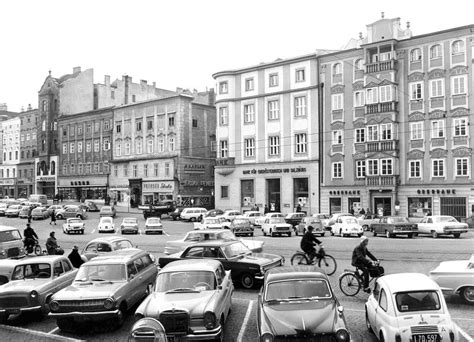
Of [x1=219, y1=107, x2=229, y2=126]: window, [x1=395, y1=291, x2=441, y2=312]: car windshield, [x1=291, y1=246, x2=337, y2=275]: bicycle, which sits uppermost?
[x1=219, y1=107, x2=229, y2=126]: window

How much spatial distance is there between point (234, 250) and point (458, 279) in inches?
263

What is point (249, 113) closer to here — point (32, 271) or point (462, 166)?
point (462, 166)

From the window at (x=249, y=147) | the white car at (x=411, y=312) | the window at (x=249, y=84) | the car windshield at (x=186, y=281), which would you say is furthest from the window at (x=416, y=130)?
the car windshield at (x=186, y=281)

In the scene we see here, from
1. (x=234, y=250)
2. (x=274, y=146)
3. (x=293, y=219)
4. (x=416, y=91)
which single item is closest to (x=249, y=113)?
(x=274, y=146)

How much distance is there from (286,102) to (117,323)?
44.3m

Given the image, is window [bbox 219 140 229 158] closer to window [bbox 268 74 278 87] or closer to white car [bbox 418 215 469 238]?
window [bbox 268 74 278 87]

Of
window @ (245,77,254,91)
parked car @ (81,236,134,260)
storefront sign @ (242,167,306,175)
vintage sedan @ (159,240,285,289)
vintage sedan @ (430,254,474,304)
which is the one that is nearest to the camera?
vintage sedan @ (430,254,474,304)

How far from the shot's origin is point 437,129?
44.2 metres

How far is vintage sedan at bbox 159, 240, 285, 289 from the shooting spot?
15461 mm

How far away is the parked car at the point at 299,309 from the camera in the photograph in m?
9.13

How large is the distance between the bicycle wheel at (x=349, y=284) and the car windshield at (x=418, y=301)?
4.47 m

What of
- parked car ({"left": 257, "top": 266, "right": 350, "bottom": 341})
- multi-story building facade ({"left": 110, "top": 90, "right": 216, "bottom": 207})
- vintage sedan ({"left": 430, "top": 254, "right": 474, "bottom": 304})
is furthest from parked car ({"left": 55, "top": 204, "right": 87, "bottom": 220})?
parked car ({"left": 257, "top": 266, "right": 350, "bottom": 341})

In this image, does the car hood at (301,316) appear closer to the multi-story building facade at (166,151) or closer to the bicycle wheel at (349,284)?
the bicycle wheel at (349,284)

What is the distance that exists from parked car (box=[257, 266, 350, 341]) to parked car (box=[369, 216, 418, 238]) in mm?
22987
